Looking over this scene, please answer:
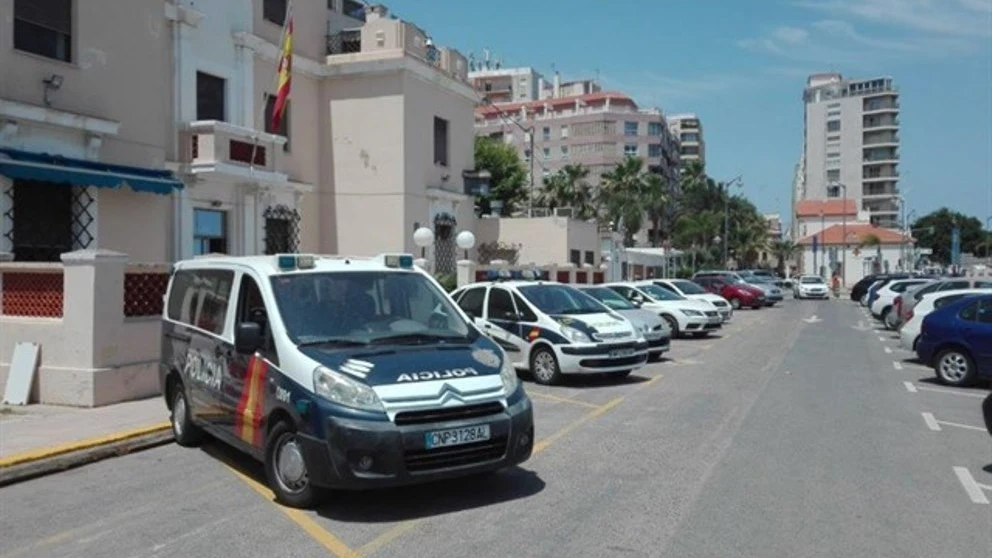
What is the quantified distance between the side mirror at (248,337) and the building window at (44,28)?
11583 millimetres

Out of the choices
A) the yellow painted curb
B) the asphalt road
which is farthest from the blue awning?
the asphalt road

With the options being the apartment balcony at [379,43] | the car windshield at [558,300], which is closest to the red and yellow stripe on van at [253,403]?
the car windshield at [558,300]

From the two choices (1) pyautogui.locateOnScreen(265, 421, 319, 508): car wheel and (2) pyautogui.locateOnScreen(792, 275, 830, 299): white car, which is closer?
(1) pyautogui.locateOnScreen(265, 421, 319, 508): car wheel

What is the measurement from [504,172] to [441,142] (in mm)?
27137

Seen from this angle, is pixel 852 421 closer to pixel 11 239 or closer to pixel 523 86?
pixel 11 239

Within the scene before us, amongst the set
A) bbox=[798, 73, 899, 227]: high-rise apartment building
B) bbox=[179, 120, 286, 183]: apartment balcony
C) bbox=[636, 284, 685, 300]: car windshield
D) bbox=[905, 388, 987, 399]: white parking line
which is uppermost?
bbox=[798, 73, 899, 227]: high-rise apartment building

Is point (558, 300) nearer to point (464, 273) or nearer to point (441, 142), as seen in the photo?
point (464, 273)

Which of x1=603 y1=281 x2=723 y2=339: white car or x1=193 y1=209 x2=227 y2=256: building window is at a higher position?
x1=193 y1=209 x2=227 y2=256: building window

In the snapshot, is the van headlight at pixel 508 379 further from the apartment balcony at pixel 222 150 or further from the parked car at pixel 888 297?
the parked car at pixel 888 297

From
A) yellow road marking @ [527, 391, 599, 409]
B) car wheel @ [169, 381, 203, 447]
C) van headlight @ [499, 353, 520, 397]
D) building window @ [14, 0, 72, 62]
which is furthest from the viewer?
building window @ [14, 0, 72, 62]

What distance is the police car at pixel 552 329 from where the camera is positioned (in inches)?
541

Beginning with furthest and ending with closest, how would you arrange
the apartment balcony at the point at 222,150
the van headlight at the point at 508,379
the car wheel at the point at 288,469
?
the apartment balcony at the point at 222,150 → the van headlight at the point at 508,379 → the car wheel at the point at 288,469

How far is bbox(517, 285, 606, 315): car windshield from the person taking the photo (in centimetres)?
1459

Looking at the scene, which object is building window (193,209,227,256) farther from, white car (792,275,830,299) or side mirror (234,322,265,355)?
white car (792,275,830,299)
